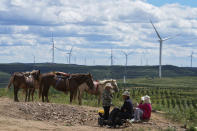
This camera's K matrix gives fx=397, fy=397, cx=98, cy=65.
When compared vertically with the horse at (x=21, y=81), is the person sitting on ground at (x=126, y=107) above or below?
below

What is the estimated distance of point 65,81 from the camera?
21.3 m

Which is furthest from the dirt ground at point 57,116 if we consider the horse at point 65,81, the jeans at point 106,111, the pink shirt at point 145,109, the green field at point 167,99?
the horse at point 65,81

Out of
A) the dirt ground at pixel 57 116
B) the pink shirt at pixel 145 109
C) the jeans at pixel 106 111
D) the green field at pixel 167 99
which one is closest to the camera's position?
the dirt ground at pixel 57 116

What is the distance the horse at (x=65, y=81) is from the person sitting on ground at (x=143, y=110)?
18.8 feet

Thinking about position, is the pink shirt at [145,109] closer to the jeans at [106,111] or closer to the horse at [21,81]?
the jeans at [106,111]

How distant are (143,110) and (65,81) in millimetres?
6633

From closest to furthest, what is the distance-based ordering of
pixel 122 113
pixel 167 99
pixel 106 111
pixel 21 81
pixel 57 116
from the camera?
pixel 122 113 < pixel 106 111 < pixel 57 116 < pixel 21 81 < pixel 167 99

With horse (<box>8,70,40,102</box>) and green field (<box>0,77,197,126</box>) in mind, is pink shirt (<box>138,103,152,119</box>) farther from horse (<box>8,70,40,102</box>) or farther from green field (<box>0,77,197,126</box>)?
horse (<box>8,70,40,102</box>)

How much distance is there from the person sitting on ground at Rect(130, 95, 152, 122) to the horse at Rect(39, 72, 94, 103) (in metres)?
5.73

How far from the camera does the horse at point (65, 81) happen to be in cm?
2105

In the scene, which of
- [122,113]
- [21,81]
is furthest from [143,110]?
[21,81]

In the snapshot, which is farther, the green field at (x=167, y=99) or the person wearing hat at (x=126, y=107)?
the green field at (x=167, y=99)

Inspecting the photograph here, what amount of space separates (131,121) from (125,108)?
2.24 ft

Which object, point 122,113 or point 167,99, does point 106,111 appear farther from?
point 167,99
